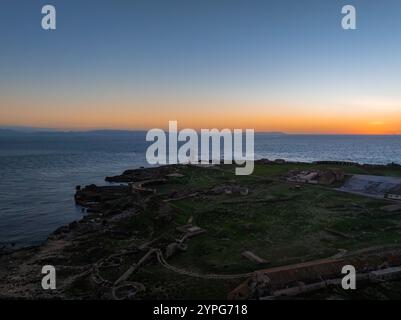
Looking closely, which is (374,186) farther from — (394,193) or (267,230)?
(267,230)

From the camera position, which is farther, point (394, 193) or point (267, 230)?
point (394, 193)

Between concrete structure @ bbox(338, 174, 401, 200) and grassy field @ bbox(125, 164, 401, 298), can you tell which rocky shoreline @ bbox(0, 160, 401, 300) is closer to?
grassy field @ bbox(125, 164, 401, 298)

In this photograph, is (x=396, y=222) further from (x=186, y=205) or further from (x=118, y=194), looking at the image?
(x=118, y=194)

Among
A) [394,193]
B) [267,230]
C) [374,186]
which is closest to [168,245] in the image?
[267,230]

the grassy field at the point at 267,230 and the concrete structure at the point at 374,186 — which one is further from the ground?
the concrete structure at the point at 374,186

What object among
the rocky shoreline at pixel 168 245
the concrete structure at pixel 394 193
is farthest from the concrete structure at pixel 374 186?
the rocky shoreline at pixel 168 245

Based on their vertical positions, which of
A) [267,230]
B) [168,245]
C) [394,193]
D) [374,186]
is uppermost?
[374,186]

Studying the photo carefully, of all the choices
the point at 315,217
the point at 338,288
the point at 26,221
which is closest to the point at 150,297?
the point at 338,288

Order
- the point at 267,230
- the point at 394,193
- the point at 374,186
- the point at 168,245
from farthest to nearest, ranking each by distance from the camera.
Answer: the point at 374,186 → the point at 394,193 → the point at 267,230 → the point at 168,245

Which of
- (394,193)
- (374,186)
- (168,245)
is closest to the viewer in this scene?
(168,245)

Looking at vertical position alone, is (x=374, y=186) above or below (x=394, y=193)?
above

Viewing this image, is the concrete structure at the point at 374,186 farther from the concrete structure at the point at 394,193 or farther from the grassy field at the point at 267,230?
the grassy field at the point at 267,230
